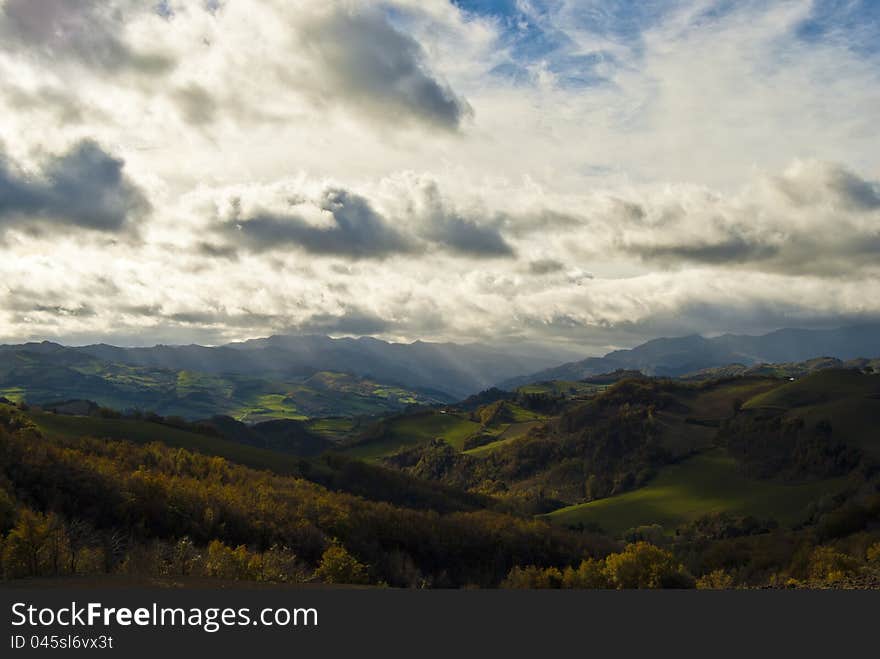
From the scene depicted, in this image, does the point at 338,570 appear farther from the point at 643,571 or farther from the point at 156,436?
the point at 156,436

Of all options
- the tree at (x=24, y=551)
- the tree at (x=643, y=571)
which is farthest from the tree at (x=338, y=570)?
the tree at (x=643, y=571)

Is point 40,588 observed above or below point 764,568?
above

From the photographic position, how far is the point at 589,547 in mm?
109812

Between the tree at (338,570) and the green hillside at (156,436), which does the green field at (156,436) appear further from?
the tree at (338,570)

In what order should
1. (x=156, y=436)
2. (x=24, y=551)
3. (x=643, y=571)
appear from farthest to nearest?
(x=156, y=436) → (x=643, y=571) → (x=24, y=551)

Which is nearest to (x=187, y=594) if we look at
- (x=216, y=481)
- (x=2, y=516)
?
(x=2, y=516)

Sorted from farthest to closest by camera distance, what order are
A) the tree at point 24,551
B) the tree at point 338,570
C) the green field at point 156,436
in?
1. the green field at point 156,436
2. the tree at point 338,570
3. the tree at point 24,551

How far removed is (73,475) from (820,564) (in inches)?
2886

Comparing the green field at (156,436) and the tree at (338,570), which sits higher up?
the tree at (338,570)

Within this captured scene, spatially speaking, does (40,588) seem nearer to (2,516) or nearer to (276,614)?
(276,614)

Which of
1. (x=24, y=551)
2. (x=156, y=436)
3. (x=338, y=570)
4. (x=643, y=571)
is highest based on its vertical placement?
(x=24, y=551)

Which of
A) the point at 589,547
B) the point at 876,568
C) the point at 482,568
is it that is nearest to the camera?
the point at 876,568

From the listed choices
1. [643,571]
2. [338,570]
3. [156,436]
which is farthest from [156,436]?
[643,571]

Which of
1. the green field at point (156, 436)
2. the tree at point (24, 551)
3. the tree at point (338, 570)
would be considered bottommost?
the green field at point (156, 436)
